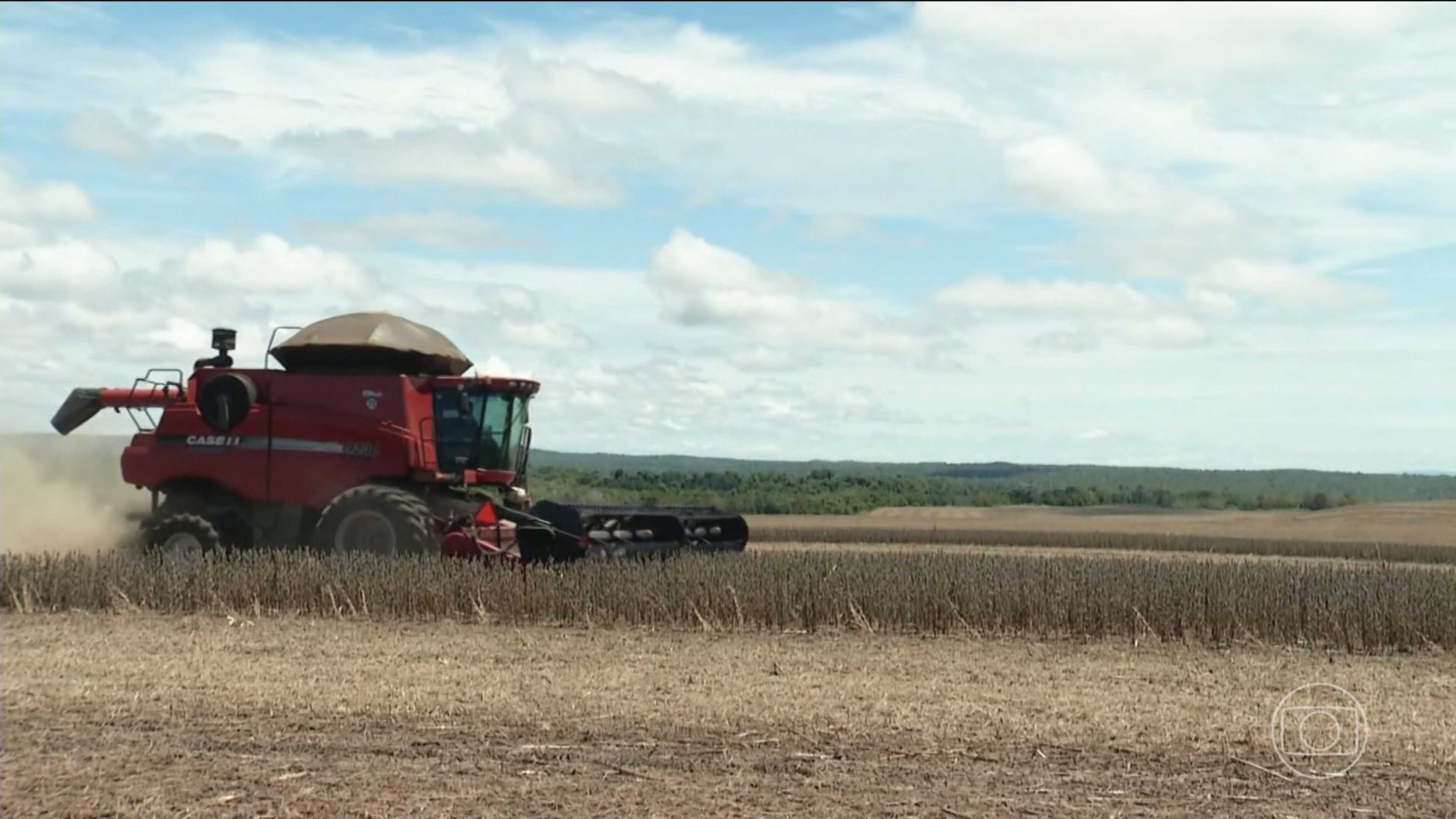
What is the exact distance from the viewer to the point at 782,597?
14594 millimetres

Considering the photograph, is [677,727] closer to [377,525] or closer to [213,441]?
[377,525]

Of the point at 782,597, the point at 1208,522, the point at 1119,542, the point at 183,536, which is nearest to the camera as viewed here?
the point at 782,597

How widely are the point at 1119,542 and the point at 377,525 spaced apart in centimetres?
2789

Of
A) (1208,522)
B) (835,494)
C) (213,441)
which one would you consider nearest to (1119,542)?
(1208,522)

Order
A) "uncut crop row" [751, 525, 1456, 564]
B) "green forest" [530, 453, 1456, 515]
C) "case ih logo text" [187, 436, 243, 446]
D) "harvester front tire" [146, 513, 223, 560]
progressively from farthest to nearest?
"green forest" [530, 453, 1456, 515] → "uncut crop row" [751, 525, 1456, 564] → "case ih logo text" [187, 436, 243, 446] → "harvester front tire" [146, 513, 223, 560]

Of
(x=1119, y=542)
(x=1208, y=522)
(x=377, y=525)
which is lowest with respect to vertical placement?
(x=1119, y=542)

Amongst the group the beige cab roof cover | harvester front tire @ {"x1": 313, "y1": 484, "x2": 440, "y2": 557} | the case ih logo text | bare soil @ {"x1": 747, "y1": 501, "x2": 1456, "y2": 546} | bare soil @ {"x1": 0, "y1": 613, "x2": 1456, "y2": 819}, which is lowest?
bare soil @ {"x1": 0, "y1": 613, "x2": 1456, "y2": 819}

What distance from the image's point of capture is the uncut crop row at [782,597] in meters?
14.2

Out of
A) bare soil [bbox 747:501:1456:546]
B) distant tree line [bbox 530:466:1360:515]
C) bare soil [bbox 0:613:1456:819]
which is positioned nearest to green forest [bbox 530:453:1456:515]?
distant tree line [bbox 530:466:1360:515]

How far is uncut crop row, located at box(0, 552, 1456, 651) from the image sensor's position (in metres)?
14.2

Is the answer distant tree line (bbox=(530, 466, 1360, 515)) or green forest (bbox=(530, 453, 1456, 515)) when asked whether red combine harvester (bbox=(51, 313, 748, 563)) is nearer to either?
green forest (bbox=(530, 453, 1456, 515))

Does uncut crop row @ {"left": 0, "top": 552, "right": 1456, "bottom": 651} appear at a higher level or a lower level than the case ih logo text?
lower

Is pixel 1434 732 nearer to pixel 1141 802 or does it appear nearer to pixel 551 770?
pixel 1141 802

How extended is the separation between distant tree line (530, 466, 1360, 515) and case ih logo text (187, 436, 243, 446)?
20869mm
